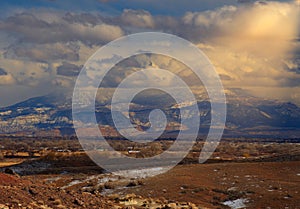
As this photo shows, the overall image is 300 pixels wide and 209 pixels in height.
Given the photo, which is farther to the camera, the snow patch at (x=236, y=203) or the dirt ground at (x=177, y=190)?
the snow patch at (x=236, y=203)

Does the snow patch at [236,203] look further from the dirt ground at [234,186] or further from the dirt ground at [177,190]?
the dirt ground at [234,186]

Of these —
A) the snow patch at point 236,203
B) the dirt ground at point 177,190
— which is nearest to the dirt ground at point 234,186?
the dirt ground at point 177,190

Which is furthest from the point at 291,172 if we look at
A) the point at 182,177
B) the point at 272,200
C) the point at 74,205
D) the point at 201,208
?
the point at 74,205

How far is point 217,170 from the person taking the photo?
172 ft

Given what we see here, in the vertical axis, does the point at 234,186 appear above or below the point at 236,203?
above

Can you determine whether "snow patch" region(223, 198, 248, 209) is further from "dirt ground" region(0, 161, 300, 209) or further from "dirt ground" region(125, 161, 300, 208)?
"dirt ground" region(125, 161, 300, 208)

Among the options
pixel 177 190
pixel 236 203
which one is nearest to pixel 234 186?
pixel 177 190

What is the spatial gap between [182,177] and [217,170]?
723cm

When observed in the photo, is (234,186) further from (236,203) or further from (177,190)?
(236,203)

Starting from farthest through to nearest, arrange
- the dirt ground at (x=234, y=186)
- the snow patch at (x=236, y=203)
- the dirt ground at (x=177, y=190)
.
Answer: the dirt ground at (x=234, y=186) → the snow patch at (x=236, y=203) → the dirt ground at (x=177, y=190)

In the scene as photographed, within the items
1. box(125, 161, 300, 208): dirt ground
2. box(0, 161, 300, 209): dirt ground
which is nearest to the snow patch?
box(0, 161, 300, 209): dirt ground

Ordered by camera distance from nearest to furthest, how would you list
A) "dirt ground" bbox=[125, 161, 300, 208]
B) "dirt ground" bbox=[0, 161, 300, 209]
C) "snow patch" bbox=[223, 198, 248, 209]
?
"dirt ground" bbox=[0, 161, 300, 209] → "snow patch" bbox=[223, 198, 248, 209] → "dirt ground" bbox=[125, 161, 300, 208]

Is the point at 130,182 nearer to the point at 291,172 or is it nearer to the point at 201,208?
the point at 201,208

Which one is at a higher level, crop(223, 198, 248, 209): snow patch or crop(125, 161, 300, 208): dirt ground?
crop(125, 161, 300, 208): dirt ground
